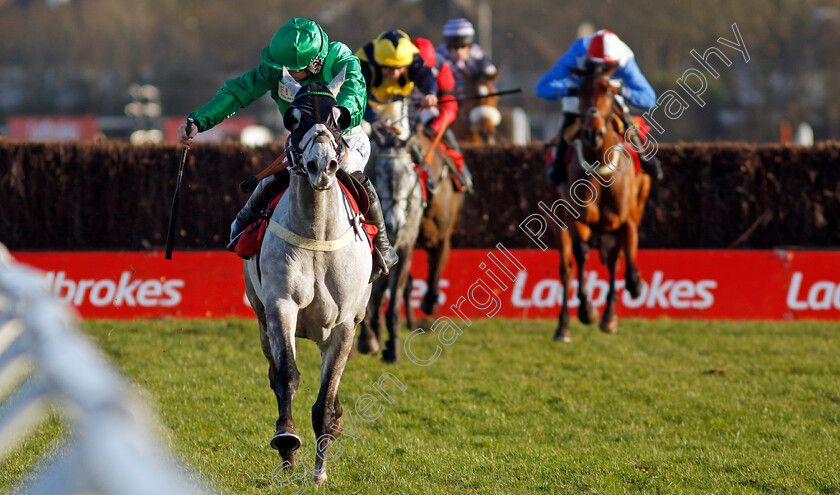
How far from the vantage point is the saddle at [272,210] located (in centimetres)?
479

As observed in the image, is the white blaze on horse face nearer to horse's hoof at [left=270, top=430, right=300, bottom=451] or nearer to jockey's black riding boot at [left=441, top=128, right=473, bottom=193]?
horse's hoof at [left=270, top=430, right=300, bottom=451]

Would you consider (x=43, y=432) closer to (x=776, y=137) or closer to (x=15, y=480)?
(x=15, y=480)

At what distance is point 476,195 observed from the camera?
11.3 metres

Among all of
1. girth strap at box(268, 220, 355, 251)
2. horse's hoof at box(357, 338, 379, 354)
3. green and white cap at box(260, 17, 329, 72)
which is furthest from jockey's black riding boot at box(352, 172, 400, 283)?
horse's hoof at box(357, 338, 379, 354)

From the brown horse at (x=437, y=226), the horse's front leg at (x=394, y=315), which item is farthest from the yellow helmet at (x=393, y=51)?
the horse's front leg at (x=394, y=315)

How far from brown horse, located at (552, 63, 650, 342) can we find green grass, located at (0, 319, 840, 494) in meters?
0.48

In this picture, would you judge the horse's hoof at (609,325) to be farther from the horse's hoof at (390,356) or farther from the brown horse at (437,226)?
the horse's hoof at (390,356)

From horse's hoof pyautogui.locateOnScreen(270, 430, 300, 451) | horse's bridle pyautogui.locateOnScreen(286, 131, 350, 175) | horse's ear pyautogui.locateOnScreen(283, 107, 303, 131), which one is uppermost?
horse's ear pyautogui.locateOnScreen(283, 107, 303, 131)

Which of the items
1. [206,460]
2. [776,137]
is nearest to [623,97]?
[206,460]

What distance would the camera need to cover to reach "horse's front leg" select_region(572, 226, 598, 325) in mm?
8656

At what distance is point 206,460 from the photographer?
490 centimetres

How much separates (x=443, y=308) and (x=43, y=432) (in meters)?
5.12

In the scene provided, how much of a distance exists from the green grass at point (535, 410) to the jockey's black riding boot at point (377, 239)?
3.30 ft

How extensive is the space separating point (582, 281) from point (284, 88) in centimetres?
464
